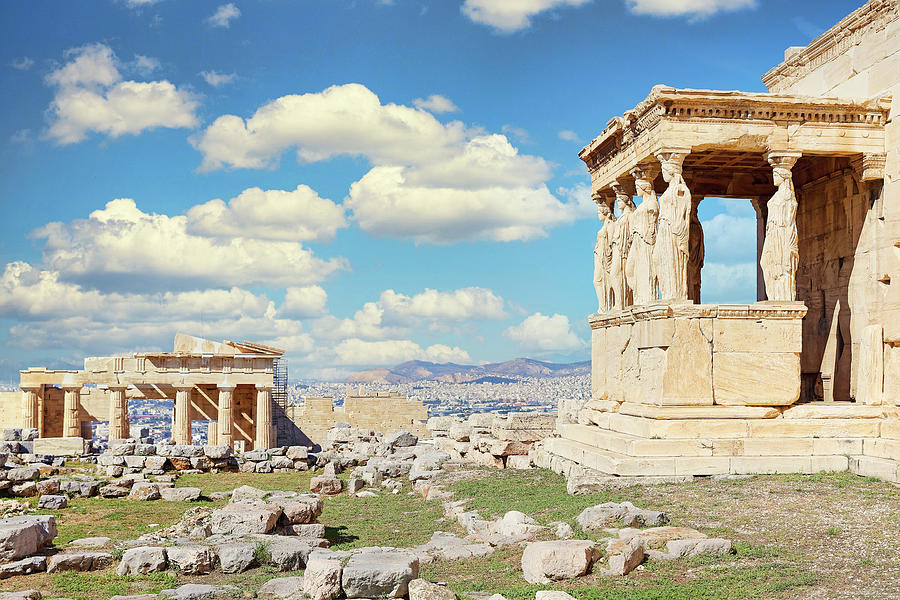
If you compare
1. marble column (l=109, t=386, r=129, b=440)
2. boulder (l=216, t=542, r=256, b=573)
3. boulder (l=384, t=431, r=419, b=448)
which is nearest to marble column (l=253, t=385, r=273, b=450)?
marble column (l=109, t=386, r=129, b=440)

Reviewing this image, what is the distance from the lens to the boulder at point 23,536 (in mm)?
10258

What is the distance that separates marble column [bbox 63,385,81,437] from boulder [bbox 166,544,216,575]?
27.4 m

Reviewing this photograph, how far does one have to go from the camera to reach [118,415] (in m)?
33.8

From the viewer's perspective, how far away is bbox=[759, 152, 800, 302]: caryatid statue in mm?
14320

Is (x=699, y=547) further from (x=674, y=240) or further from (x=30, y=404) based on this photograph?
(x=30, y=404)

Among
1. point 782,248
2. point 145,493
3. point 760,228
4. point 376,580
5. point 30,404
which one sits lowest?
point 145,493

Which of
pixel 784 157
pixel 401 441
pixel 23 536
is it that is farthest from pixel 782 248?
pixel 401 441

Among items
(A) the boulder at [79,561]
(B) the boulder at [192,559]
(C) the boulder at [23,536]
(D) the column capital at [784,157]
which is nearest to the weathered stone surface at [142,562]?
(B) the boulder at [192,559]

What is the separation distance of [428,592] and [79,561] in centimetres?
481

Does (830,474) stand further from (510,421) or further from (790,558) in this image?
(510,421)

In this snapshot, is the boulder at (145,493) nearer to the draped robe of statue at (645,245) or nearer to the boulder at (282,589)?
the boulder at (282,589)

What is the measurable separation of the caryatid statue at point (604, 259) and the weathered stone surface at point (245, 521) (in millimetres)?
8468

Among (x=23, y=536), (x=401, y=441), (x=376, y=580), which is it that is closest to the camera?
(x=376, y=580)

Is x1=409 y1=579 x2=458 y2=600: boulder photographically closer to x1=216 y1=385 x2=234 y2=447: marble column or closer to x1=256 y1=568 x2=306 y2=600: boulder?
x1=256 y1=568 x2=306 y2=600: boulder
